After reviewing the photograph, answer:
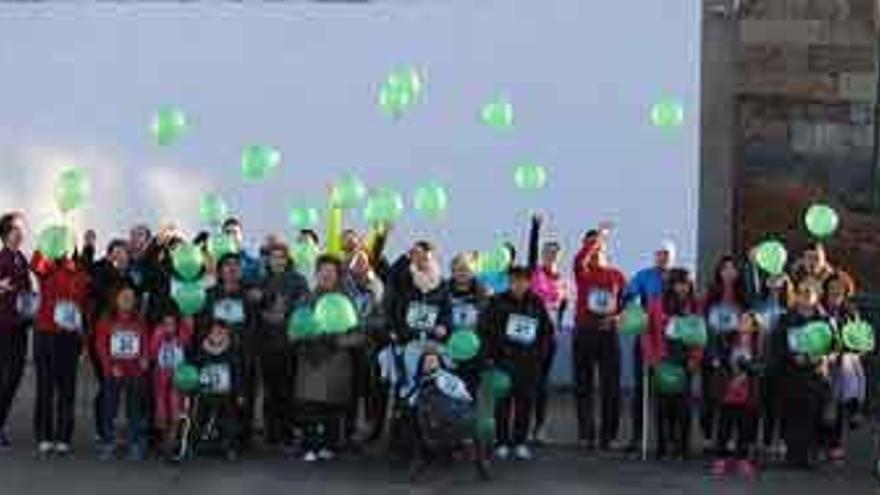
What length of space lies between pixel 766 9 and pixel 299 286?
18.2 feet

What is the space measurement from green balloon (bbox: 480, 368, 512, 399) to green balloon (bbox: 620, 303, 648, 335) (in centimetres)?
92

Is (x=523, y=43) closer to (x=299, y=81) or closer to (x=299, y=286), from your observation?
(x=299, y=81)

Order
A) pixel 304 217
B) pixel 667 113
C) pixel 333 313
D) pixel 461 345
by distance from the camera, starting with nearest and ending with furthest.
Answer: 1. pixel 333 313
2. pixel 461 345
3. pixel 667 113
4. pixel 304 217

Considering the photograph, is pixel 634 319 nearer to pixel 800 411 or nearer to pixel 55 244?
pixel 800 411

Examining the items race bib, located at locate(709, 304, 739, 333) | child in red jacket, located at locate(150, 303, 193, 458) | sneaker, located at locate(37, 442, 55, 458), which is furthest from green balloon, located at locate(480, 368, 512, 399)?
sneaker, located at locate(37, 442, 55, 458)

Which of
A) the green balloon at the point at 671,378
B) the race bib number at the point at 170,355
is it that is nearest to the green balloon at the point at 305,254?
the race bib number at the point at 170,355

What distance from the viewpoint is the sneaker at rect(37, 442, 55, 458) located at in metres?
13.8

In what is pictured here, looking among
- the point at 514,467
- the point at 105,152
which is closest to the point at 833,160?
the point at 514,467

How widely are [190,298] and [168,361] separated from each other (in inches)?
17.9

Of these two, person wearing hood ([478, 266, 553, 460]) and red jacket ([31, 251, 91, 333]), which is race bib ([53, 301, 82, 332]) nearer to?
red jacket ([31, 251, 91, 333])

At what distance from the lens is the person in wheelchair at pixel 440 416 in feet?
43.1

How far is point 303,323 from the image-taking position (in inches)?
540

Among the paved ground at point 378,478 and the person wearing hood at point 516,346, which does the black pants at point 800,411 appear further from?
the person wearing hood at point 516,346

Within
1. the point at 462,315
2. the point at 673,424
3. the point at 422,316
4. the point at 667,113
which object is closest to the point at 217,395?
the point at 422,316
